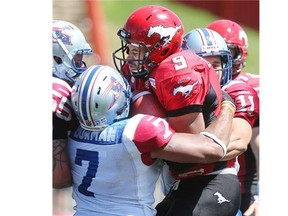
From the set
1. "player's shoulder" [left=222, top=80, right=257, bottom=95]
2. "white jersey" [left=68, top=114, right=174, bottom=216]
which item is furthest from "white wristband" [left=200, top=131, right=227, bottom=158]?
"player's shoulder" [left=222, top=80, right=257, bottom=95]

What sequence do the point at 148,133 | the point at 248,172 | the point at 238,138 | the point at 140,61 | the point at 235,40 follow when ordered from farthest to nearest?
the point at 235,40
the point at 248,172
the point at 238,138
the point at 140,61
the point at 148,133

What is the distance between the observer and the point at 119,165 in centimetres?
358

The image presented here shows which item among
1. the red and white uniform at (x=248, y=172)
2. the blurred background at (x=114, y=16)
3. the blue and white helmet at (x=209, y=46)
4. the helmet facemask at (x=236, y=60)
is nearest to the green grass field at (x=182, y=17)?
the blurred background at (x=114, y=16)

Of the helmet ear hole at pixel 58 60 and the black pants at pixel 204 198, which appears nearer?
the black pants at pixel 204 198

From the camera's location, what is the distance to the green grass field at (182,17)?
970 cm

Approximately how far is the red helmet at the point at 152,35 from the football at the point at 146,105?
17cm

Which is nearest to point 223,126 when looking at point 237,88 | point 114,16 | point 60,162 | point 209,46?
point 237,88

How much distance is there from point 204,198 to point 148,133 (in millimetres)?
546

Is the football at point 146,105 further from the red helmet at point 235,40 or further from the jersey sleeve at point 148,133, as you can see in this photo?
the red helmet at point 235,40

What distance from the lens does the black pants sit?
3.83 meters

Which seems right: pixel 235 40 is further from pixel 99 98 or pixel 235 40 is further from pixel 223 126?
pixel 99 98
